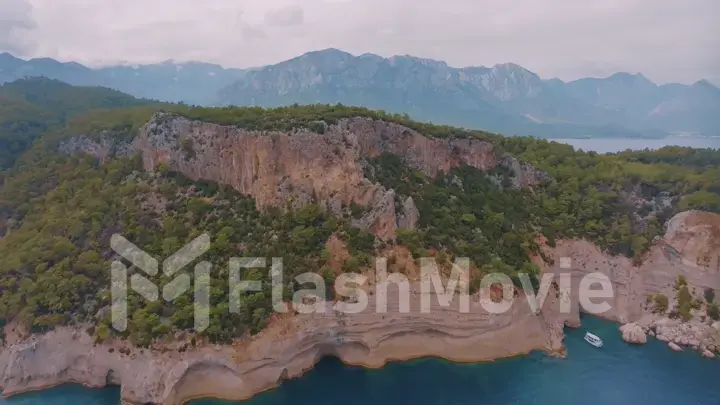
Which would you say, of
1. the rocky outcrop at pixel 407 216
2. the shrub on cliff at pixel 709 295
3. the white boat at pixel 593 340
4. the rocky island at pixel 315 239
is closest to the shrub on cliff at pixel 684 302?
the rocky island at pixel 315 239

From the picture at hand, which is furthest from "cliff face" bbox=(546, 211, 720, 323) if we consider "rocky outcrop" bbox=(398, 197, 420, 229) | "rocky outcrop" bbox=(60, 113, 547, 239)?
"rocky outcrop" bbox=(60, 113, 547, 239)

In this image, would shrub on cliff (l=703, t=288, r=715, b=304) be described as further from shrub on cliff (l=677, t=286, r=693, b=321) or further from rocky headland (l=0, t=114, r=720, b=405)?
shrub on cliff (l=677, t=286, r=693, b=321)

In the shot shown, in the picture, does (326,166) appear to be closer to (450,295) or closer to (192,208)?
(192,208)

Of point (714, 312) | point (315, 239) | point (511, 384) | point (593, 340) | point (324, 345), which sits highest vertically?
point (315, 239)

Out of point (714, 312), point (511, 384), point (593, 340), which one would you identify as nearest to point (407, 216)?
point (511, 384)

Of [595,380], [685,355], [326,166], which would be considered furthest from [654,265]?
[326,166]

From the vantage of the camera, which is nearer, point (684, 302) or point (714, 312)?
point (714, 312)

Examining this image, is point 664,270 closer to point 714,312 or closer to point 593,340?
point 714,312
